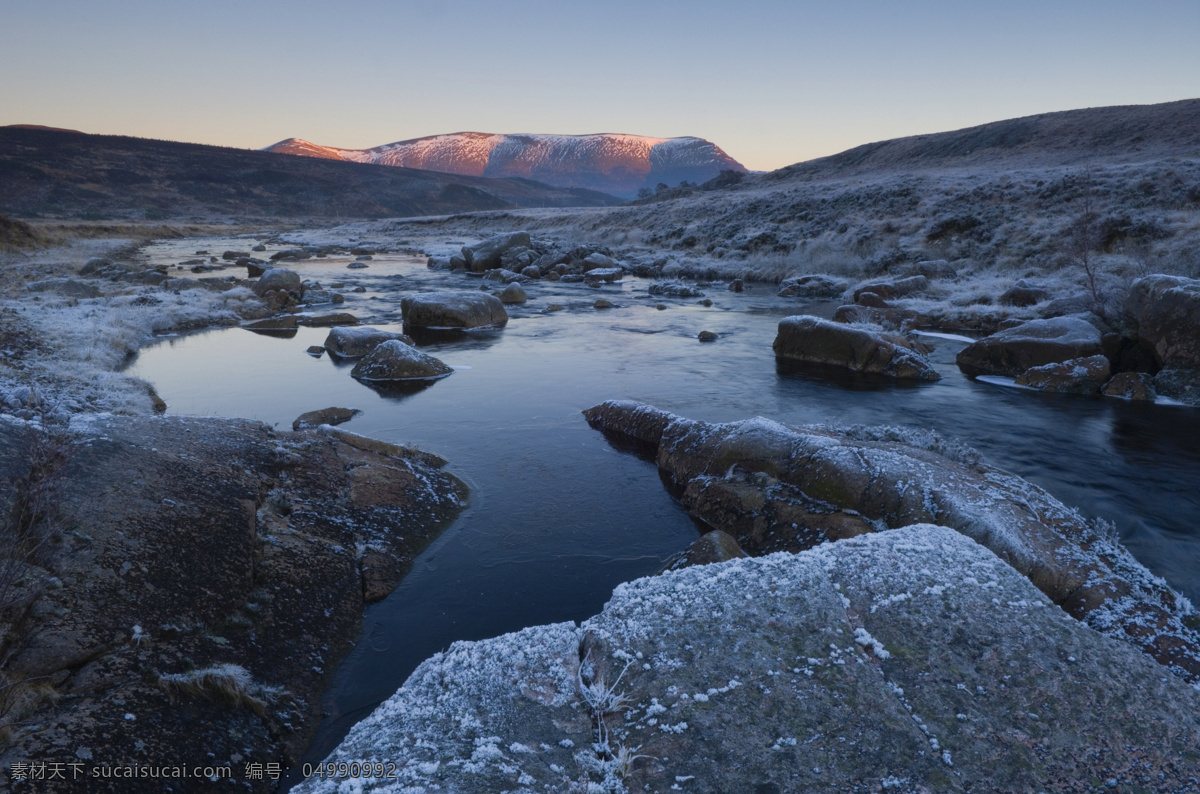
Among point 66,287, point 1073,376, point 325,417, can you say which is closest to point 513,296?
point 66,287

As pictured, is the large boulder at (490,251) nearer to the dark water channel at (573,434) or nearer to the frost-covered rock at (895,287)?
the dark water channel at (573,434)

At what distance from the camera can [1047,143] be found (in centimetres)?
4469

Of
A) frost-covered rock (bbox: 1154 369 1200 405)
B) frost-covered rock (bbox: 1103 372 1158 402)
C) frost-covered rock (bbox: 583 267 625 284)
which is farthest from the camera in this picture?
frost-covered rock (bbox: 583 267 625 284)

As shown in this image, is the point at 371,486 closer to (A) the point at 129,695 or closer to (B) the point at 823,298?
(A) the point at 129,695

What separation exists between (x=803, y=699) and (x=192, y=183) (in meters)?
112

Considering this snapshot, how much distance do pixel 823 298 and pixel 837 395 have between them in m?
10.9

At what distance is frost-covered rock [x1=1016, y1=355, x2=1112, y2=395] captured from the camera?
10102 mm

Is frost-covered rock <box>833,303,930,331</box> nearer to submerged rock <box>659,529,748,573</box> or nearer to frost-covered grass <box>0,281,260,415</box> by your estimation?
submerged rock <box>659,529,748,573</box>

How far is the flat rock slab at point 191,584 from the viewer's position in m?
2.90

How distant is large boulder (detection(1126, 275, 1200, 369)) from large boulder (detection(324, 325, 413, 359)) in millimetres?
12038

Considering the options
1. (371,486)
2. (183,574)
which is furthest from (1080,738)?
(371,486)

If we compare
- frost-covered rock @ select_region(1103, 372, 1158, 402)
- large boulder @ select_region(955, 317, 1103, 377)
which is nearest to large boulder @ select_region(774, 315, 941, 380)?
large boulder @ select_region(955, 317, 1103, 377)

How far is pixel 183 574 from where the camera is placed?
12.3 feet

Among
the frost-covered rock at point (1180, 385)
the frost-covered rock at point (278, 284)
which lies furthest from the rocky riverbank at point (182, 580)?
the frost-covered rock at point (278, 284)
